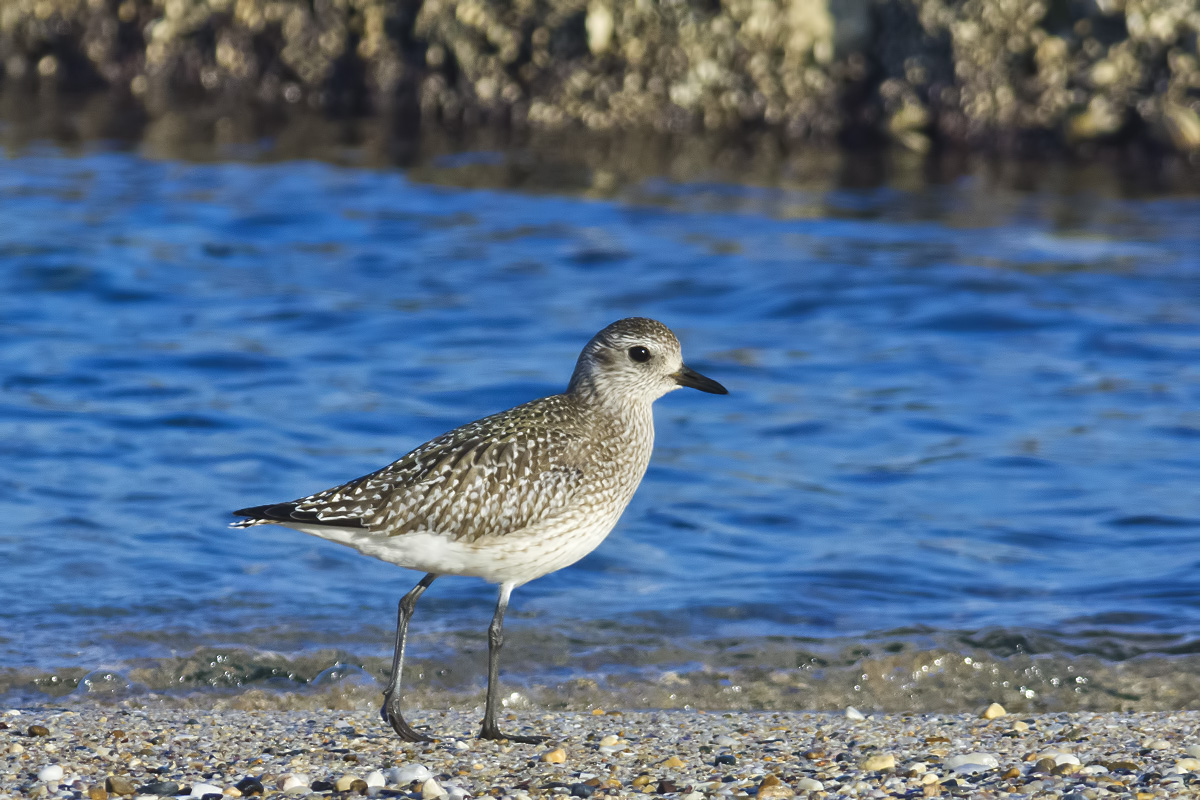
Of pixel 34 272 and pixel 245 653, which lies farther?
pixel 34 272

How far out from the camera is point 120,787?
539 centimetres

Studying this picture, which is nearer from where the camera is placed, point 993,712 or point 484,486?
point 484,486

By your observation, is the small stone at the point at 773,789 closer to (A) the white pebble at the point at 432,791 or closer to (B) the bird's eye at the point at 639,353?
(A) the white pebble at the point at 432,791

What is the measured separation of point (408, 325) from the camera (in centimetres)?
1336

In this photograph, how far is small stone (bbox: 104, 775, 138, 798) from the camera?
212 inches

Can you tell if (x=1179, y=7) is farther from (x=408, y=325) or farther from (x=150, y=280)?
(x=150, y=280)

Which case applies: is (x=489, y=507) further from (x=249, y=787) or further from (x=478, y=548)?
(x=249, y=787)

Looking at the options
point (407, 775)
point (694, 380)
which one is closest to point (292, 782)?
point (407, 775)

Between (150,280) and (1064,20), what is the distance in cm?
1089

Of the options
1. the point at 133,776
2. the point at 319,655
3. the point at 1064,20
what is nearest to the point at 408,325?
the point at 319,655

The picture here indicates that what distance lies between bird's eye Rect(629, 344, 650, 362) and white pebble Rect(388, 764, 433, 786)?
2.19 m

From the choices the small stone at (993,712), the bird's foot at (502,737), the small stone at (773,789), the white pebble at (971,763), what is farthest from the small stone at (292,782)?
the small stone at (993,712)

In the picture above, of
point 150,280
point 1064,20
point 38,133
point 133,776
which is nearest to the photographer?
point 133,776

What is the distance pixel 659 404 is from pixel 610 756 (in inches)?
250
